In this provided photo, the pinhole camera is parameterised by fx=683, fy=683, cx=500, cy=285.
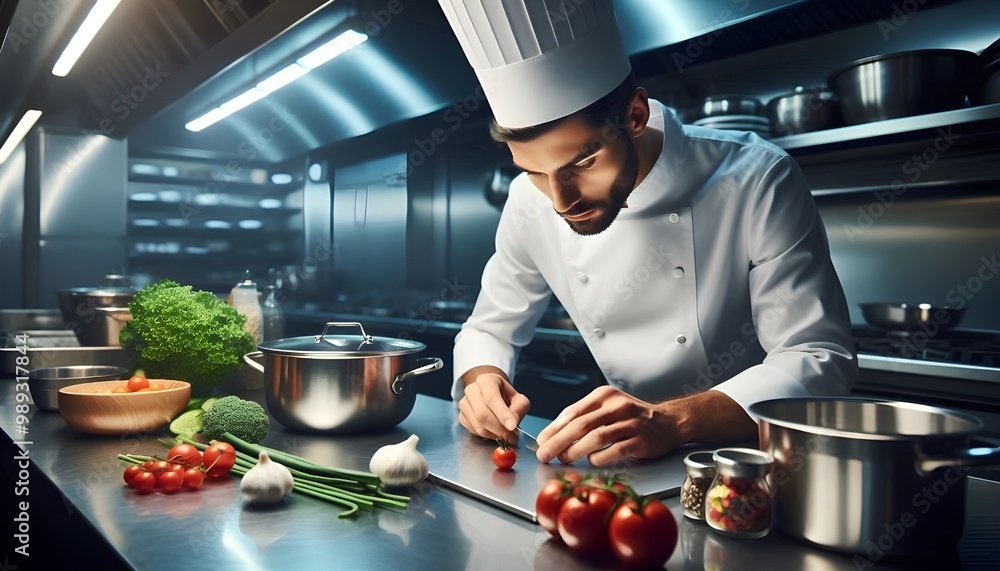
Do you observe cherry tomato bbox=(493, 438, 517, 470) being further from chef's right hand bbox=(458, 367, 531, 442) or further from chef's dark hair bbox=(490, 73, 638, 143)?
chef's dark hair bbox=(490, 73, 638, 143)

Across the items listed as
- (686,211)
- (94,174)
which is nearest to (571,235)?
(686,211)

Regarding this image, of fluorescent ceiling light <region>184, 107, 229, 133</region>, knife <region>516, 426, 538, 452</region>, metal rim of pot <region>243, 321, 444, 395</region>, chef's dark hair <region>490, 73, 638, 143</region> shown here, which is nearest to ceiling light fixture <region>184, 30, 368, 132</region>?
fluorescent ceiling light <region>184, 107, 229, 133</region>

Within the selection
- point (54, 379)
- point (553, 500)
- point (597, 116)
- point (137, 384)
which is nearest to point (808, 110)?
point (597, 116)

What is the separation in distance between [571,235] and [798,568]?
3.13 feet

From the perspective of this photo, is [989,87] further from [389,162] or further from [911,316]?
[389,162]

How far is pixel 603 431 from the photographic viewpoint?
88cm

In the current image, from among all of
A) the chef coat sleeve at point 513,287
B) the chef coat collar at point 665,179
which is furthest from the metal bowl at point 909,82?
the chef coat sleeve at point 513,287

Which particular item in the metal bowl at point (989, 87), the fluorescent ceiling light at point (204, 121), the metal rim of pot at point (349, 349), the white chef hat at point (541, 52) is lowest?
the metal rim of pot at point (349, 349)

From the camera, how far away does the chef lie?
3.38 ft

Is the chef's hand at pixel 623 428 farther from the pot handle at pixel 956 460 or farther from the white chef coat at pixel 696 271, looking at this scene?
the pot handle at pixel 956 460

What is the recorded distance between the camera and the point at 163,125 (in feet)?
12.3

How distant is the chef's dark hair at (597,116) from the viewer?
1.10m

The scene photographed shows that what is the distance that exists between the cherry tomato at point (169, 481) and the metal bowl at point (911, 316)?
6.83 ft

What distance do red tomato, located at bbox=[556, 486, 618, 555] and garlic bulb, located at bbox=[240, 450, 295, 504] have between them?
1.14 feet
